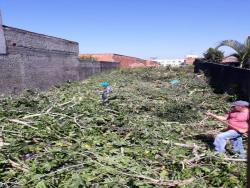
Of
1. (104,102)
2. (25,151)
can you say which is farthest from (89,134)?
(104,102)

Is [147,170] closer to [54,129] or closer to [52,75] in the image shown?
[54,129]

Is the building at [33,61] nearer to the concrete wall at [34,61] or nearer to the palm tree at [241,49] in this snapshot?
the concrete wall at [34,61]

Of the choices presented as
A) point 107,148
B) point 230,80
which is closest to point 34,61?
point 230,80

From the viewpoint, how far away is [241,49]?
730 inches

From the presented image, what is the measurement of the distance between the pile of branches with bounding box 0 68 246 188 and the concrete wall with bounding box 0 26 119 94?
3.82 meters

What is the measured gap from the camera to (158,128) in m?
6.85

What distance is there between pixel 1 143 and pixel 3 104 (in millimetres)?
3036

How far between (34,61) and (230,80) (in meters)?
8.05

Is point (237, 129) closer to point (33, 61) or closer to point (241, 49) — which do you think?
point (33, 61)

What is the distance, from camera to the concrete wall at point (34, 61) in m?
12.2

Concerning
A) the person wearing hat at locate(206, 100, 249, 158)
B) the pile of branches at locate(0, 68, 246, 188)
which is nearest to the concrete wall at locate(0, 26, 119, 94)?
the pile of branches at locate(0, 68, 246, 188)

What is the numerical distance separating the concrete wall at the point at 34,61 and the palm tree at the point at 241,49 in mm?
8921

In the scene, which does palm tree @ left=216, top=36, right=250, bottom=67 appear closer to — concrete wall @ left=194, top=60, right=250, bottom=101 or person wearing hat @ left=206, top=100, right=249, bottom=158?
concrete wall @ left=194, top=60, right=250, bottom=101

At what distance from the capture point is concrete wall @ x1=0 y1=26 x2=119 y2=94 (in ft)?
40.1
